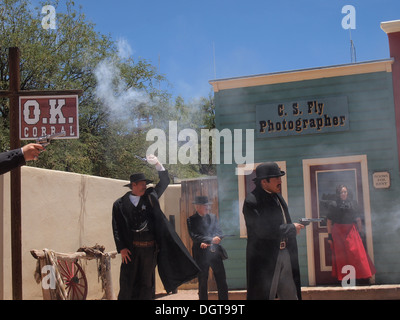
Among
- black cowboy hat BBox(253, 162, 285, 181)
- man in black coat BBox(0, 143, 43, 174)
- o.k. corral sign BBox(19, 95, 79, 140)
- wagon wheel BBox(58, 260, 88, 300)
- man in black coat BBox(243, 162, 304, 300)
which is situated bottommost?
wagon wheel BBox(58, 260, 88, 300)

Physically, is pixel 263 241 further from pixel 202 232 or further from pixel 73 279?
pixel 73 279

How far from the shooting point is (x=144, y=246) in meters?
6.94

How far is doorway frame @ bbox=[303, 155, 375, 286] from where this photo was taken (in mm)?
9273

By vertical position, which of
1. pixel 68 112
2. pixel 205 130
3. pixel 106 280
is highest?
pixel 205 130

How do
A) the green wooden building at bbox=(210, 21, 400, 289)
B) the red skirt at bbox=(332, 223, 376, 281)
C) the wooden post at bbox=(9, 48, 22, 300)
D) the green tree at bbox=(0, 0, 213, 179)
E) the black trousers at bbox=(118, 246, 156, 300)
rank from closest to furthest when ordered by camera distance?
1. the black trousers at bbox=(118, 246, 156, 300)
2. the wooden post at bbox=(9, 48, 22, 300)
3. the red skirt at bbox=(332, 223, 376, 281)
4. the green wooden building at bbox=(210, 21, 400, 289)
5. the green tree at bbox=(0, 0, 213, 179)

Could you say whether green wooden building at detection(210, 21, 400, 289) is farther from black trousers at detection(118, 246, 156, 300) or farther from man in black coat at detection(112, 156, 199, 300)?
black trousers at detection(118, 246, 156, 300)

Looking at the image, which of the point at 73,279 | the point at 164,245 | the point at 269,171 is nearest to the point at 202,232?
the point at 164,245

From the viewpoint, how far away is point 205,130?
2733 centimetres

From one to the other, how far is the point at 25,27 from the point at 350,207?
10.8 m

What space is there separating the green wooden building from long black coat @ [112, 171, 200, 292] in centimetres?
290

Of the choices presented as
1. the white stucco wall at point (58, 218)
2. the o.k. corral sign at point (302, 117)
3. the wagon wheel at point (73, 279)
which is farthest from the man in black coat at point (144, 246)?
the o.k. corral sign at point (302, 117)

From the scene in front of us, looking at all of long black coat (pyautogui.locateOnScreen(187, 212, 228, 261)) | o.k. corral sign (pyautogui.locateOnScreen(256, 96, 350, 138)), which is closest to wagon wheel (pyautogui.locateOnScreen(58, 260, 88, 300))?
long black coat (pyautogui.locateOnScreen(187, 212, 228, 261))
